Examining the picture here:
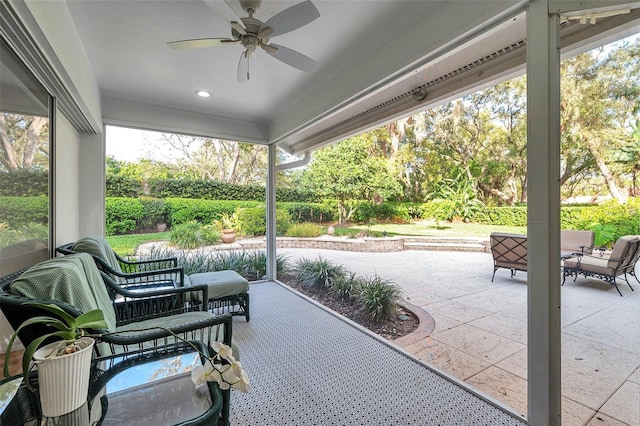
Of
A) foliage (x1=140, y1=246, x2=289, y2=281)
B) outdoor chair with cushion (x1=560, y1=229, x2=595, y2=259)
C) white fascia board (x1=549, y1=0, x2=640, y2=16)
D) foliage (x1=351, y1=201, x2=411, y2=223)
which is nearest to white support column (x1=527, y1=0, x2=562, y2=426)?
white fascia board (x1=549, y1=0, x2=640, y2=16)

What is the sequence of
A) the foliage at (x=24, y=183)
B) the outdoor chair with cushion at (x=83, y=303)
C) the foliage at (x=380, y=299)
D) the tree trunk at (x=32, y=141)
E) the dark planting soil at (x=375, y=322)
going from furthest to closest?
1. the foliage at (x=380, y=299)
2. the dark planting soil at (x=375, y=322)
3. the tree trunk at (x=32, y=141)
4. the foliage at (x=24, y=183)
5. the outdoor chair with cushion at (x=83, y=303)

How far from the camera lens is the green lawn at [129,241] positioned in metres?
4.48

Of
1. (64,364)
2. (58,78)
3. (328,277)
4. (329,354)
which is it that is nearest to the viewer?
(64,364)

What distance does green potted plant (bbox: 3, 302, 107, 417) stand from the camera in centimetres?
78

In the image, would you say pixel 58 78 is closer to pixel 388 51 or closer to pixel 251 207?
pixel 388 51

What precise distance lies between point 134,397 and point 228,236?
5090 millimetres

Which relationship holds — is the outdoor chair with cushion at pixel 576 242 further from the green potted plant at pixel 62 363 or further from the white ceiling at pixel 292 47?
the green potted plant at pixel 62 363

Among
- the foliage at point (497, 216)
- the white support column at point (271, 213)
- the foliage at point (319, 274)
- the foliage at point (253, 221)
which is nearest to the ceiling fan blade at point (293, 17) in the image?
the white support column at point (271, 213)

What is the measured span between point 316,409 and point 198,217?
4757 millimetres

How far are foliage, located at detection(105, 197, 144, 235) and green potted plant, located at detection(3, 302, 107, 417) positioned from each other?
4.47 meters

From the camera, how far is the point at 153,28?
2.11 metres

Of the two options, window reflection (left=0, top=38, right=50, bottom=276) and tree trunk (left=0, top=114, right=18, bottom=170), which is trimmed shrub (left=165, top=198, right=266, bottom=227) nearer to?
window reflection (left=0, top=38, right=50, bottom=276)

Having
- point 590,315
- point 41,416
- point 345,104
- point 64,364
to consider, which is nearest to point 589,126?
point 345,104

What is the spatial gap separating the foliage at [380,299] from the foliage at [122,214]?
160 inches
